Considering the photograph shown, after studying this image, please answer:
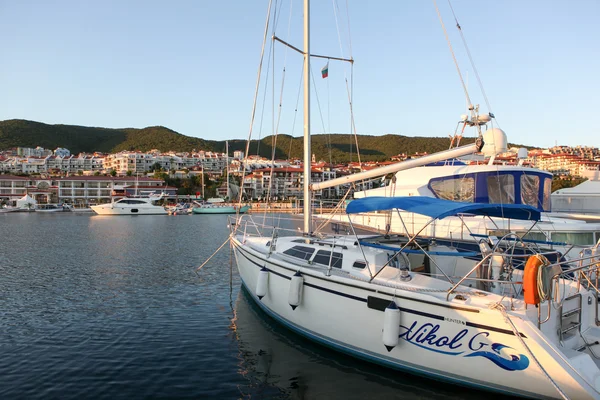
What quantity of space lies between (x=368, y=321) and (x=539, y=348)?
2.84 m

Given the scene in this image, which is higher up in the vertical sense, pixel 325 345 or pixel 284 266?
pixel 284 266

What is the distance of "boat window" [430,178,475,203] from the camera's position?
19016 millimetres

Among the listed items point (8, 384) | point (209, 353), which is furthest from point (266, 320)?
point (8, 384)

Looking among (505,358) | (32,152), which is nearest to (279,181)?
(505,358)

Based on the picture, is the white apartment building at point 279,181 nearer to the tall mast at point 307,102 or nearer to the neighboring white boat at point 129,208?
the neighboring white boat at point 129,208

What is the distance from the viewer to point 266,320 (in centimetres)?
1137

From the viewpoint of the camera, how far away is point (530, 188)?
19141 millimetres

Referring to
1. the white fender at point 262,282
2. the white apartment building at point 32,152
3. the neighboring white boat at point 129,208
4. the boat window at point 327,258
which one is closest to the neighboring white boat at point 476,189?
the white fender at point 262,282

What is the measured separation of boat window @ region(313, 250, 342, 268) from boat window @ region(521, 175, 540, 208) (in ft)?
43.8

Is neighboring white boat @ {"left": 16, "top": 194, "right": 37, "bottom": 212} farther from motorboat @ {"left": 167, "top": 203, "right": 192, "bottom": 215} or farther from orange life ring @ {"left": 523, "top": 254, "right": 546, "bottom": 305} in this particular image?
orange life ring @ {"left": 523, "top": 254, "right": 546, "bottom": 305}

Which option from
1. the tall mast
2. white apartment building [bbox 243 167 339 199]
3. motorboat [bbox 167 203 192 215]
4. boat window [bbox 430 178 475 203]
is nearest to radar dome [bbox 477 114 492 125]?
the tall mast

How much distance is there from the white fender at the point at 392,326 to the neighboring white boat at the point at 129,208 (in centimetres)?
7423

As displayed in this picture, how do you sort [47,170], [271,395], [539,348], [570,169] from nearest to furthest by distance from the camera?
[539,348]
[271,395]
[570,169]
[47,170]

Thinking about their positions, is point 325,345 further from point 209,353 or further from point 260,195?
point 260,195
